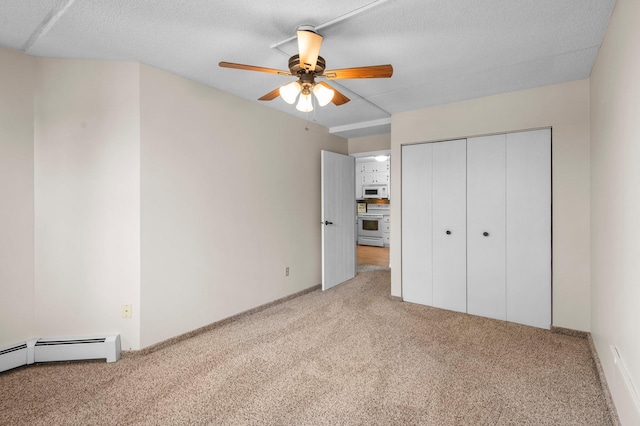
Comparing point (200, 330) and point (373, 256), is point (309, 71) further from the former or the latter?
point (373, 256)

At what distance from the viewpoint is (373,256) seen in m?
6.56

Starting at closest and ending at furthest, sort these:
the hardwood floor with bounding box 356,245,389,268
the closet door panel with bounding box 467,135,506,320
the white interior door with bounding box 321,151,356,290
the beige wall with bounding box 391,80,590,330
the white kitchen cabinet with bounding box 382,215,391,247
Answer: the beige wall with bounding box 391,80,590,330
the closet door panel with bounding box 467,135,506,320
the white interior door with bounding box 321,151,356,290
the hardwood floor with bounding box 356,245,389,268
the white kitchen cabinet with bounding box 382,215,391,247

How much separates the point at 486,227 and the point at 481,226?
0.16ft

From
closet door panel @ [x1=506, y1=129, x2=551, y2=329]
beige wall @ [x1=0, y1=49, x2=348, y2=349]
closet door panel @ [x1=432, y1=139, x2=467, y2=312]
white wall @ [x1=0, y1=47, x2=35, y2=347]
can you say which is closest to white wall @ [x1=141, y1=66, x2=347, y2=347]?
beige wall @ [x1=0, y1=49, x2=348, y2=349]

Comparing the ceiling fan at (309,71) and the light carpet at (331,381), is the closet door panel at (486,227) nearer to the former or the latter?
the light carpet at (331,381)

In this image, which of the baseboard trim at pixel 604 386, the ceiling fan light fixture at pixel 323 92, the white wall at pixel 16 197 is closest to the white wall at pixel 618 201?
the baseboard trim at pixel 604 386

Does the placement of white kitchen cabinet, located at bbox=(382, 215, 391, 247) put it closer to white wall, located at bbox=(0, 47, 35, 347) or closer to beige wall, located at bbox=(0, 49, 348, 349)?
beige wall, located at bbox=(0, 49, 348, 349)

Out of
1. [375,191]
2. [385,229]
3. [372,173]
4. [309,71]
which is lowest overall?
[385,229]

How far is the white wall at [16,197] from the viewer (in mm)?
2156

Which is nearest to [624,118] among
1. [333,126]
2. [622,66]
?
[622,66]

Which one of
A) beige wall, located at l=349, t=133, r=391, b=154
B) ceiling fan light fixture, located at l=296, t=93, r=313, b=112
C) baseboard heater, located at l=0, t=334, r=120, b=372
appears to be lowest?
baseboard heater, located at l=0, t=334, r=120, b=372

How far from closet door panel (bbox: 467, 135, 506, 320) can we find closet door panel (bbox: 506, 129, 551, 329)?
7 cm

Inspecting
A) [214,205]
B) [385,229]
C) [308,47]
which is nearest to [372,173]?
[385,229]

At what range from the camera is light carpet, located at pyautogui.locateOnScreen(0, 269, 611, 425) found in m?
1.73
